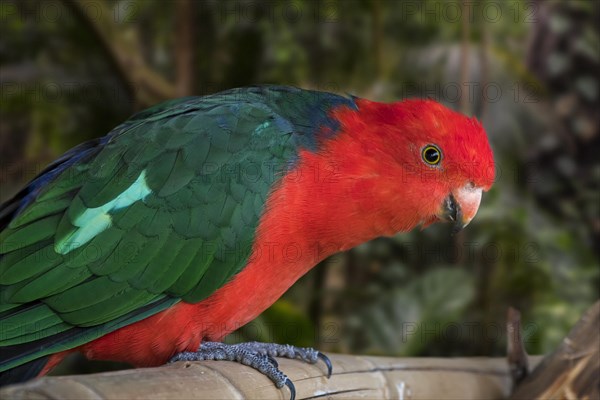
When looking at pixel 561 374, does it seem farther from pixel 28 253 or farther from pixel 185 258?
pixel 28 253

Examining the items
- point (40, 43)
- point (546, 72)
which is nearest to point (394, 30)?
point (546, 72)

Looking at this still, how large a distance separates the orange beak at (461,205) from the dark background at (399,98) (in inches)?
49.8

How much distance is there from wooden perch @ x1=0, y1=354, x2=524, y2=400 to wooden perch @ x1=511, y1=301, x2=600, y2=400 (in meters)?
0.17

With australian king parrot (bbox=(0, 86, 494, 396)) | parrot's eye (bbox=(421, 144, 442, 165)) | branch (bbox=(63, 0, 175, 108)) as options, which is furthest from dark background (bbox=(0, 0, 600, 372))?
parrot's eye (bbox=(421, 144, 442, 165))

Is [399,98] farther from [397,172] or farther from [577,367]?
[577,367]

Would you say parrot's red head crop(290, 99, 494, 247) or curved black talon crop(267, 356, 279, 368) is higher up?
parrot's red head crop(290, 99, 494, 247)

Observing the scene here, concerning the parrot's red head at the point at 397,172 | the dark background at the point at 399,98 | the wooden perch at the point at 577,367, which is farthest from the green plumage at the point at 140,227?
the dark background at the point at 399,98

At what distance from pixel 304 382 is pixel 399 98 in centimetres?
246

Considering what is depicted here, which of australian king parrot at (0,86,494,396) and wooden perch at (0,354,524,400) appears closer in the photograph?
wooden perch at (0,354,524,400)

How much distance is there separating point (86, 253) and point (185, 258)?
246 millimetres

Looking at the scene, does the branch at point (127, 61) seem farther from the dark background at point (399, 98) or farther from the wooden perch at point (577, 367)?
the wooden perch at point (577, 367)

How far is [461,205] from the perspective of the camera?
6.64 ft

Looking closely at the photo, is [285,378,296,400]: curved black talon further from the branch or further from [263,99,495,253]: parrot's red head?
the branch

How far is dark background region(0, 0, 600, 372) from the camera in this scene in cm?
348
